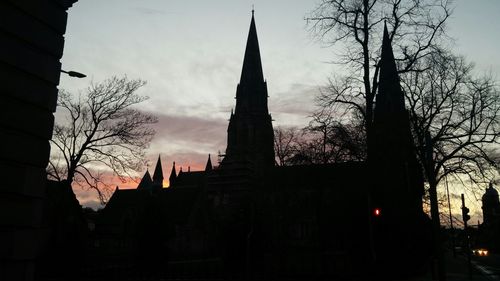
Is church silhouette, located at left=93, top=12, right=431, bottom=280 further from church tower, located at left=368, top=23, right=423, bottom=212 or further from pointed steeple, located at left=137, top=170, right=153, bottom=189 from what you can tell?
pointed steeple, located at left=137, top=170, right=153, bottom=189

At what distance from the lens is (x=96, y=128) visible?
28.2m

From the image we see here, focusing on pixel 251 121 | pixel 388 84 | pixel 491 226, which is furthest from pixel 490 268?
pixel 491 226

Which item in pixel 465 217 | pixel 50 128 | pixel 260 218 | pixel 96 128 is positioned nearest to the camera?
pixel 50 128

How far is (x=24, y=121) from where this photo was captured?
241 inches

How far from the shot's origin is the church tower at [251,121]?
66562 mm

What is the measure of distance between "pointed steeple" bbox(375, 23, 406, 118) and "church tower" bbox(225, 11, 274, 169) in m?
31.9

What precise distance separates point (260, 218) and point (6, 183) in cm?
2691

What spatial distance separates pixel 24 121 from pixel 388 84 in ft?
99.6

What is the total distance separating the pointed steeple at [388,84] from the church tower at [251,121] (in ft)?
105

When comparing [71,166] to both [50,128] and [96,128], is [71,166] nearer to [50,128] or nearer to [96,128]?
[96,128]

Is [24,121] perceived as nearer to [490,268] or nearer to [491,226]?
[490,268]

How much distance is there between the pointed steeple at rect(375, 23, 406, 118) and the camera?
26.2m

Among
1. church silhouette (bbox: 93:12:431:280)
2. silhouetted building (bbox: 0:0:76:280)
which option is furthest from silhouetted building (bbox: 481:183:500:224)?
silhouetted building (bbox: 0:0:76:280)

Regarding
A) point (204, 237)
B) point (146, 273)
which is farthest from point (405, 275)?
point (204, 237)
